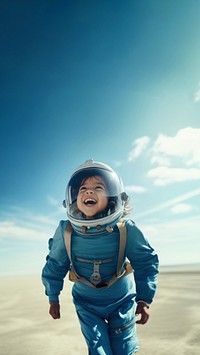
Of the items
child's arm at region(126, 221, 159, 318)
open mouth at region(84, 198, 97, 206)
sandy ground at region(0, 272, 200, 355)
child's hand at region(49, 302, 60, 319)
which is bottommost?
sandy ground at region(0, 272, 200, 355)

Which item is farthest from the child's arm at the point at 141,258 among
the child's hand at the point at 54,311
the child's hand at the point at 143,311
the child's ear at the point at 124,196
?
the child's hand at the point at 54,311

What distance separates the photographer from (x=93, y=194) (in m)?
2.83

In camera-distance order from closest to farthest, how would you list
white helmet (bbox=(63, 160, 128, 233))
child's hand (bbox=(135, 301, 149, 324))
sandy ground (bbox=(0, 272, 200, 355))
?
1. child's hand (bbox=(135, 301, 149, 324))
2. white helmet (bbox=(63, 160, 128, 233))
3. sandy ground (bbox=(0, 272, 200, 355))

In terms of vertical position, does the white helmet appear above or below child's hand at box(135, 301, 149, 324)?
above

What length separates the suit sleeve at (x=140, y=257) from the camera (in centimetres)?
279

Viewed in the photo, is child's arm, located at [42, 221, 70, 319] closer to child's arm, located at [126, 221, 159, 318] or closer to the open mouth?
the open mouth

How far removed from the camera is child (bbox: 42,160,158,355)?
2.68 meters

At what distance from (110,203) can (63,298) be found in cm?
515

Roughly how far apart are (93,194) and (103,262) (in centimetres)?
66

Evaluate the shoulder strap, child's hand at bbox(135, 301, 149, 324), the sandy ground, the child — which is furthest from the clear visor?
the sandy ground

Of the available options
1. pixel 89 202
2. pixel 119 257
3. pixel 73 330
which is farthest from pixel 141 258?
pixel 73 330

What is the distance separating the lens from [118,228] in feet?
9.26

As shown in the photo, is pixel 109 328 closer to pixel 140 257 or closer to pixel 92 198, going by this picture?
pixel 140 257

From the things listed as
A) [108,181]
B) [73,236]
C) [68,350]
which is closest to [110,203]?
[108,181]
